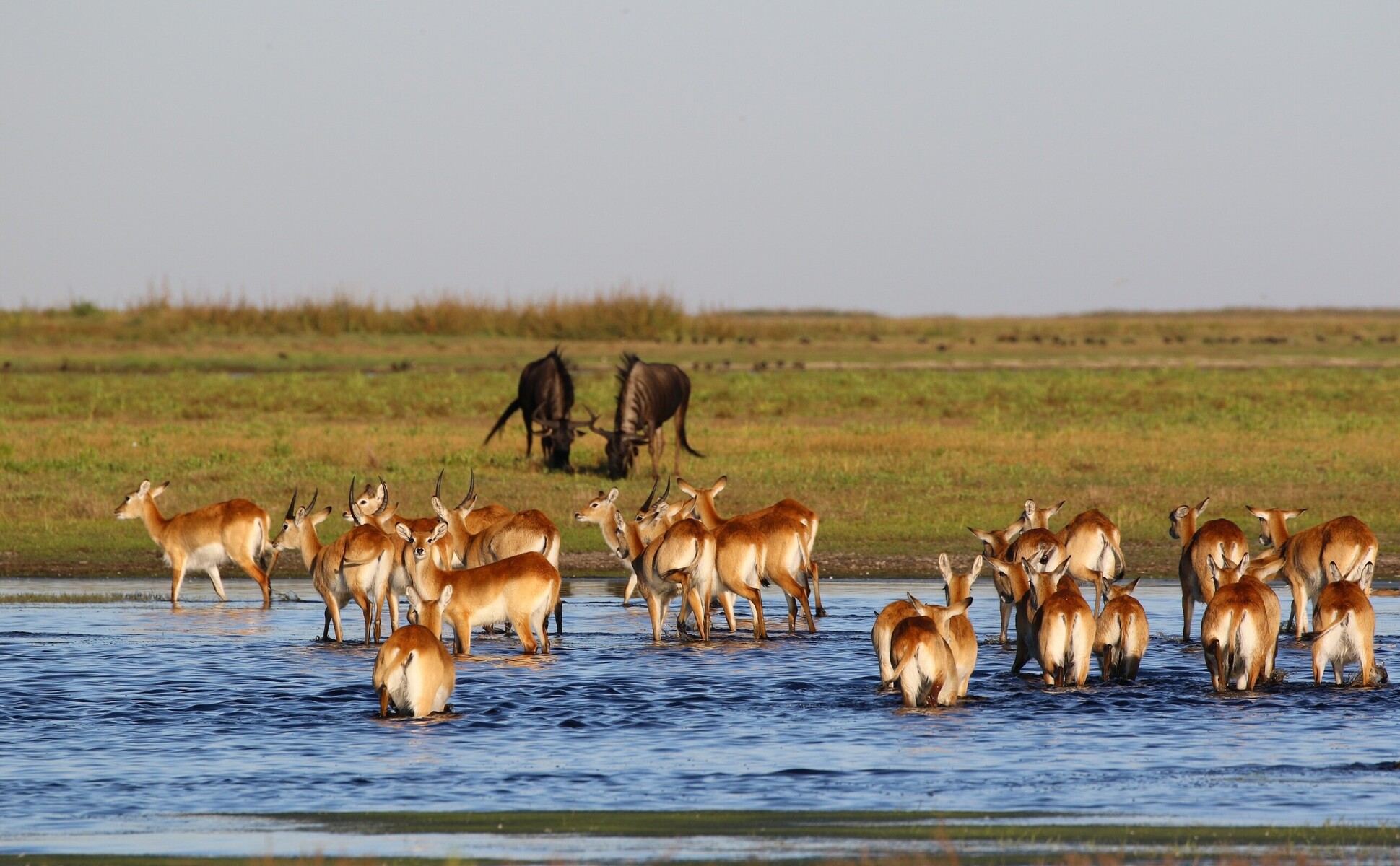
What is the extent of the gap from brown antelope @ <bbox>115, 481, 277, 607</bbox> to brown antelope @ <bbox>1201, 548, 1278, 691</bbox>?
8258 millimetres

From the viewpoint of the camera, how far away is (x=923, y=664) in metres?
10.2

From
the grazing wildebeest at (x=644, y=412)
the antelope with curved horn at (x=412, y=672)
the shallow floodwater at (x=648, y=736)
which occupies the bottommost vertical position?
the shallow floodwater at (x=648, y=736)

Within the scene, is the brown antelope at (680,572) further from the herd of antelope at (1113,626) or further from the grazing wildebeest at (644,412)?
the grazing wildebeest at (644,412)

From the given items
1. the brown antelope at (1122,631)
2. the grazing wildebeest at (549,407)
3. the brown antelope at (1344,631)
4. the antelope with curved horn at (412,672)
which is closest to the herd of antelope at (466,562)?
the antelope with curved horn at (412,672)

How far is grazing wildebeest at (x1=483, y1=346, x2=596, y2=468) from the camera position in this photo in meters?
26.0

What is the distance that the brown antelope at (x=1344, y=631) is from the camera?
10.6 m

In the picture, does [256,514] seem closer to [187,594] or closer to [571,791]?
[187,594]

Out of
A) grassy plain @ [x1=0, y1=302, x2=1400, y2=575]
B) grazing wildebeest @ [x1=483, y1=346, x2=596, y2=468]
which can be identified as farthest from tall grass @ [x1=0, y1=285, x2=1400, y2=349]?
grazing wildebeest @ [x1=483, y1=346, x2=596, y2=468]

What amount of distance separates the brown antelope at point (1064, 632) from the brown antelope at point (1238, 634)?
2.30 ft

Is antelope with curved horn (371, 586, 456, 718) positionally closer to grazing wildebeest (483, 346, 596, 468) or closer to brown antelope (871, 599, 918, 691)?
brown antelope (871, 599, 918, 691)

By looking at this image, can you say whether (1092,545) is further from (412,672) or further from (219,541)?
(219,541)

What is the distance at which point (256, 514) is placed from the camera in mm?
15750

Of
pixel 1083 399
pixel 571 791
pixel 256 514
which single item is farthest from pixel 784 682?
pixel 1083 399

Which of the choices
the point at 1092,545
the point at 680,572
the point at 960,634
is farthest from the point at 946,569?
the point at 1092,545
